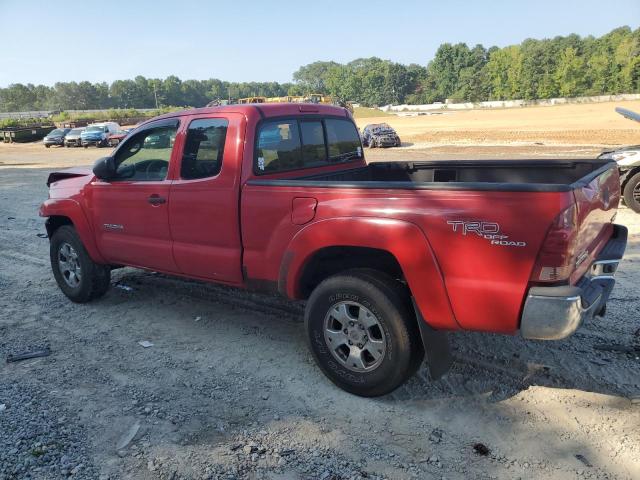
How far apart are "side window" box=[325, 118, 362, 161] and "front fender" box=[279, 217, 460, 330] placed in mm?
1626

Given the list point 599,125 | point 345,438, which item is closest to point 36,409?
point 345,438

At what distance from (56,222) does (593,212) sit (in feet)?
17.1

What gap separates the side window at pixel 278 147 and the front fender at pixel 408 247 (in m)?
1.00

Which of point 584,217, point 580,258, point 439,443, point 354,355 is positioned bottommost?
point 439,443

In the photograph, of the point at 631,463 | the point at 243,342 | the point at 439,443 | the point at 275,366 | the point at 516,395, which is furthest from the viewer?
the point at 243,342

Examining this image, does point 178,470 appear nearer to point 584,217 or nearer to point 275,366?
point 275,366

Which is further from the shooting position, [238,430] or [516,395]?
[516,395]

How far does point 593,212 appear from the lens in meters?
3.05

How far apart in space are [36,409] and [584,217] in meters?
3.65

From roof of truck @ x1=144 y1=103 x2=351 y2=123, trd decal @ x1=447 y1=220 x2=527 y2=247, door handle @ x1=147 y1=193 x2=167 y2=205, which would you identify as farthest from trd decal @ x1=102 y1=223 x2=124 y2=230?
trd decal @ x1=447 y1=220 x2=527 y2=247

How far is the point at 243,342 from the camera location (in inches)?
171

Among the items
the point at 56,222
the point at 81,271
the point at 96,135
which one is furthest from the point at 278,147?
the point at 96,135

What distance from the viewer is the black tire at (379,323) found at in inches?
124

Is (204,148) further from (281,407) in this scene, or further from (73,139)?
(73,139)
